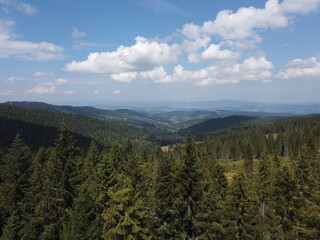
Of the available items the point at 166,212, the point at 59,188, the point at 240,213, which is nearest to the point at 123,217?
the point at 166,212

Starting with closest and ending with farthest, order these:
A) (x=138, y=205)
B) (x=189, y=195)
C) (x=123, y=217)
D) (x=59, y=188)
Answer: (x=123, y=217) < (x=138, y=205) < (x=189, y=195) < (x=59, y=188)

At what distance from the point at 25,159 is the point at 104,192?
15527 mm

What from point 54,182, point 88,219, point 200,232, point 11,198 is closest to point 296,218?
point 200,232

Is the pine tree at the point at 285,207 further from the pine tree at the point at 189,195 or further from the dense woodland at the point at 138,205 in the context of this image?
the pine tree at the point at 189,195

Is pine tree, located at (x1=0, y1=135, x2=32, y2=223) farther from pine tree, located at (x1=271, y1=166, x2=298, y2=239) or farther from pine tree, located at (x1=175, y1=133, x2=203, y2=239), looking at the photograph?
pine tree, located at (x1=271, y1=166, x2=298, y2=239)

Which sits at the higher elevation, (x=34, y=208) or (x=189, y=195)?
(x=189, y=195)

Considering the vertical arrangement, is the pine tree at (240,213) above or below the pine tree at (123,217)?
below

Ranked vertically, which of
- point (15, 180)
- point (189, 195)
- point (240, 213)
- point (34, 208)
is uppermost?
point (189, 195)

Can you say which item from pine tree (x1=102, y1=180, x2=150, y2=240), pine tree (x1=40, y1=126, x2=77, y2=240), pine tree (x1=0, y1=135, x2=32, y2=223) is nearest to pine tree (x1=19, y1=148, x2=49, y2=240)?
pine tree (x1=40, y1=126, x2=77, y2=240)

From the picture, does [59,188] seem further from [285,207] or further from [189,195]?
[285,207]

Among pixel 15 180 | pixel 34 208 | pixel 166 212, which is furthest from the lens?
pixel 15 180

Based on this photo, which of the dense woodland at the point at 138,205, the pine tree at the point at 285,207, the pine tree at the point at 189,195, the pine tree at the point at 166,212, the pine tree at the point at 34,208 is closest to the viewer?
the dense woodland at the point at 138,205

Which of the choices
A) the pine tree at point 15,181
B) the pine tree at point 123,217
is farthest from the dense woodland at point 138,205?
the pine tree at point 15,181

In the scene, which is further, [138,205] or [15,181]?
[15,181]
